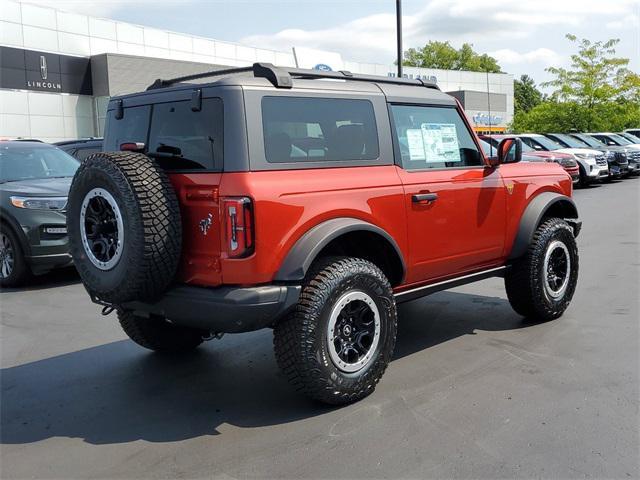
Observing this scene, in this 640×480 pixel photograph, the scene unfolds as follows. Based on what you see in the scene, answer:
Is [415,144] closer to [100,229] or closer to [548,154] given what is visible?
[100,229]

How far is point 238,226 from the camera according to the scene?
11.8 ft

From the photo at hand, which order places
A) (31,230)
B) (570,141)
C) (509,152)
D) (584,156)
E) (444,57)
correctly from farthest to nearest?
(444,57)
(570,141)
(584,156)
(31,230)
(509,152)

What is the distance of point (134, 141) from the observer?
4.41 m

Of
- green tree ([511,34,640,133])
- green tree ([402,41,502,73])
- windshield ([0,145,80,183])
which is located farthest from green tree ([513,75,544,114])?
windshield ([0,145,80,183])

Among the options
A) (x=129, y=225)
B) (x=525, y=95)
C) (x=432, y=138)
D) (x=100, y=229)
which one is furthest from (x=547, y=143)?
(x=525, y=95)

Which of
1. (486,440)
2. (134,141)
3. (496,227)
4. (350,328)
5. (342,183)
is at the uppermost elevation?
(134,141)

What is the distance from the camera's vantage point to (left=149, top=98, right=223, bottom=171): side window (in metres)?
3.78

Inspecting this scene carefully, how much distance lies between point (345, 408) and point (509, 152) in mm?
2584

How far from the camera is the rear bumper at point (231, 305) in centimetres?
361

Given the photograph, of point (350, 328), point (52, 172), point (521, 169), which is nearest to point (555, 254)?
point (521, 169)

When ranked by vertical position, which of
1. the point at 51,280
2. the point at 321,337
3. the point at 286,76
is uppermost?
the point at 286,76

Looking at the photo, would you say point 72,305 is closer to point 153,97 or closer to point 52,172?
point 52,172

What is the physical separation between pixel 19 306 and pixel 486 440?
209 inches

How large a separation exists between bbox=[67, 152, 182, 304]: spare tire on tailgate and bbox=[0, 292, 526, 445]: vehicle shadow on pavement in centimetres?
74
